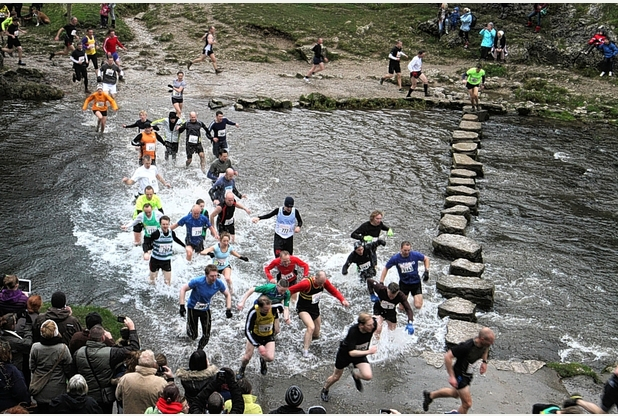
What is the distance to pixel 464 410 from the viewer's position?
9.97 metres

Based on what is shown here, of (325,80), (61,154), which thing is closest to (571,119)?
(325,80)

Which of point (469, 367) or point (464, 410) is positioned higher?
point (469, 367)

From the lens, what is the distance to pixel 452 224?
16.3 meters

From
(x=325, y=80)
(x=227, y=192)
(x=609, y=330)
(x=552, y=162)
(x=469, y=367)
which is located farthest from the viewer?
(x=325, y=80)

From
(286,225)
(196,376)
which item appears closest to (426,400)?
(196,376)

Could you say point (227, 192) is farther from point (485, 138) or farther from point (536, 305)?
point (485, 138)

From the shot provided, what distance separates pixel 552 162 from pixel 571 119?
4.64 meters

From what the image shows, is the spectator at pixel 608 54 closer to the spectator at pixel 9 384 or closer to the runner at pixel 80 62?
the runner at pixel 80 62

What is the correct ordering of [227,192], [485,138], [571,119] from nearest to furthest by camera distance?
[227,192] < [485,138] < [571,119]

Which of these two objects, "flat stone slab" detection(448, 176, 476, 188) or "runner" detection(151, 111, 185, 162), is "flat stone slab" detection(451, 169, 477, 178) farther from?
"runner" detection(151, 111, 185, 162)

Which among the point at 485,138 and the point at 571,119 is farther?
the point at 571,119

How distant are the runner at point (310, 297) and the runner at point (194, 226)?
297cm

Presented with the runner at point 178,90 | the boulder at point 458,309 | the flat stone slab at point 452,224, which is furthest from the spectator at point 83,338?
the runner at point 178,90

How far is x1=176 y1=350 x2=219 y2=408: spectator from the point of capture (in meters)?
8.79
